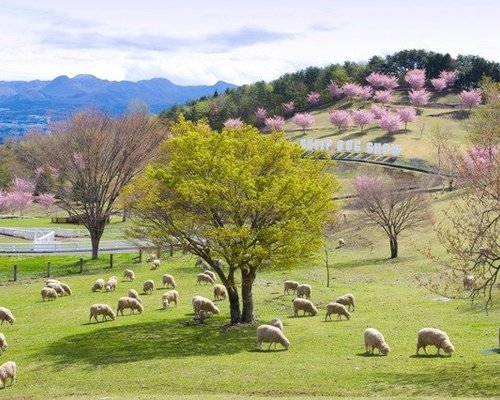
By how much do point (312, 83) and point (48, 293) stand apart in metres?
131

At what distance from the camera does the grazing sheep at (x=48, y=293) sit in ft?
135

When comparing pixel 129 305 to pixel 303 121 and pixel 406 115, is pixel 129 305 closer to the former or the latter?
pixel 406 115

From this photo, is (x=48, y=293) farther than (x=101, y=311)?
Yes

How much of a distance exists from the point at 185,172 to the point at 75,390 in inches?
493

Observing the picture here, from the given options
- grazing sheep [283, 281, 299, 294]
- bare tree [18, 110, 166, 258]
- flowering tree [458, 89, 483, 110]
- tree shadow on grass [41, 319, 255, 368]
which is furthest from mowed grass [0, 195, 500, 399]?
flowering tree [458, 89, 483, 110]

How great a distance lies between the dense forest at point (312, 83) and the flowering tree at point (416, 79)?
323 inches

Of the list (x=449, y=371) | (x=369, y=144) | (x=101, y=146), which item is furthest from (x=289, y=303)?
(x=369, y=144)

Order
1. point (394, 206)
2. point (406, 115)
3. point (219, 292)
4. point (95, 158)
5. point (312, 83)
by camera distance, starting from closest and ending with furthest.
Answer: point (219, 292)
point (95, 158)
point (394, 206)
point (406, 115)
point (312, 83)

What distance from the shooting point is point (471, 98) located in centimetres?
13625

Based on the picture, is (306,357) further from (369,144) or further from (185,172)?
(369,144)

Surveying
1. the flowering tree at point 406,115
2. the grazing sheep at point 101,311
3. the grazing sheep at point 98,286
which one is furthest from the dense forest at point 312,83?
the grazing sheep at point 101,311

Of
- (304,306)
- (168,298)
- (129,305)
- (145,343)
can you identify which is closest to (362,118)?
(168,298)

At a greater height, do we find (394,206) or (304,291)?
(394,206)

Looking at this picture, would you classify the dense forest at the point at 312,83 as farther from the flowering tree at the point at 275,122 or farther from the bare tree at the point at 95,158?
the bare tree at the point at 95,158
